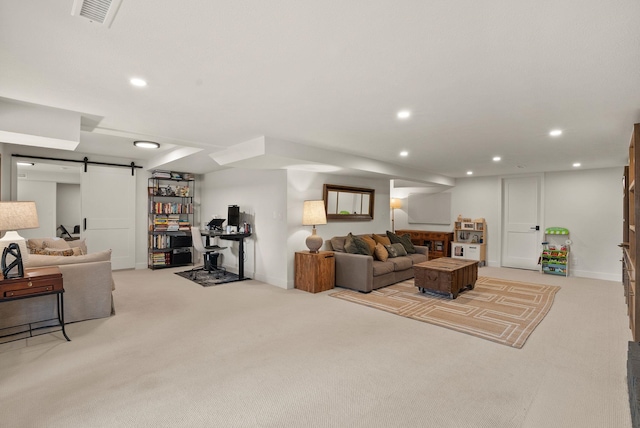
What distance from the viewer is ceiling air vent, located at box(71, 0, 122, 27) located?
1497 mm

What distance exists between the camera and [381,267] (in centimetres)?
532

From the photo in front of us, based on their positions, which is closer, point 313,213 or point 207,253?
point 313,213

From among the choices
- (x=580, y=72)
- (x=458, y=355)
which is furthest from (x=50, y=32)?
(x=458, y=355)

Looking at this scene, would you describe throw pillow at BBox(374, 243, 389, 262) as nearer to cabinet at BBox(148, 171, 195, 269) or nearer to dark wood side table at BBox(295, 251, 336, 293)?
dark wood side table at BBox(295, 251, 336, 293)

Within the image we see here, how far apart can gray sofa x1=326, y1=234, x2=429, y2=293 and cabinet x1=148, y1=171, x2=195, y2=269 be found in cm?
362

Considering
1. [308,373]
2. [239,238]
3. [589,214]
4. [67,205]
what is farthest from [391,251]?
[67,205]

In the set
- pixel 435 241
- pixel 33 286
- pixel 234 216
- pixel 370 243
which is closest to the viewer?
pixel 33 286

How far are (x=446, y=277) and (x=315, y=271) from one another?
1970 mm

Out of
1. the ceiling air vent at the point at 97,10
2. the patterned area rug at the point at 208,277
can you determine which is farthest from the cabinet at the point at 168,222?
the ceiling air vent at the point at 97,10

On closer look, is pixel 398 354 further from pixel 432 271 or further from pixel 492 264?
pixel 492 264

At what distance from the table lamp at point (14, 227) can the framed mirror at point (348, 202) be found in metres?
4.09

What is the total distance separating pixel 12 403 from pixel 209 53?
2643 mm

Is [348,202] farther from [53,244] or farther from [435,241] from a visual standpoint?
[53,244]

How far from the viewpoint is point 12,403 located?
2.12m
